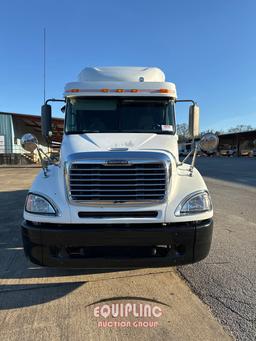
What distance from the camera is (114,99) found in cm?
549

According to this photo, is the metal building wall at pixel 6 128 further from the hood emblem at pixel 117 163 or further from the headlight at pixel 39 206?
the hood emblem at pixel 117 163

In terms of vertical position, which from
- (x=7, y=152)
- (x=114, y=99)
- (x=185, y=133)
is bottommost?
(x=7, y=152)

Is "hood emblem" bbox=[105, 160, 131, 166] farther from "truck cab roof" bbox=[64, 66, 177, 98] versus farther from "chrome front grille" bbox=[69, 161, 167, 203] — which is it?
"truck cab roof" bbox=[64, 66, 177, 98]

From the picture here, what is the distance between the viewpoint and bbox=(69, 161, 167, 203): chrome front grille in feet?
13.1

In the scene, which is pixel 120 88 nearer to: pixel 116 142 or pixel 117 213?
pixel 116 142

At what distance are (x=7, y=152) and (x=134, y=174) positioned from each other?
3253 centimetres

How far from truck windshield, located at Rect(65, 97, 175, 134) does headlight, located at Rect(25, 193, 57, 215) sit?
1490 millimetres

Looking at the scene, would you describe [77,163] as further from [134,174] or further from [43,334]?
[43,334]

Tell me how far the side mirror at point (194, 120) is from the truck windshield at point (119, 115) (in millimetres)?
563

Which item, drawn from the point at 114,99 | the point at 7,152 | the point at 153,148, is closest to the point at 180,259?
the point at 153,148

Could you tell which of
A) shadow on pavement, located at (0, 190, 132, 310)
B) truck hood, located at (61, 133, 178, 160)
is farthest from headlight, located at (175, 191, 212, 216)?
shadow on pavement, located at (0, 190, 132, 310)

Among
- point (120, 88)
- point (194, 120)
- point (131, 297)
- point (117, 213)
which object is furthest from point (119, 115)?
point (131, 297)

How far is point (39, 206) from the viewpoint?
4039 millimetres

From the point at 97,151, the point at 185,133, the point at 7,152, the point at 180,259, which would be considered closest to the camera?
the point at 180,259
